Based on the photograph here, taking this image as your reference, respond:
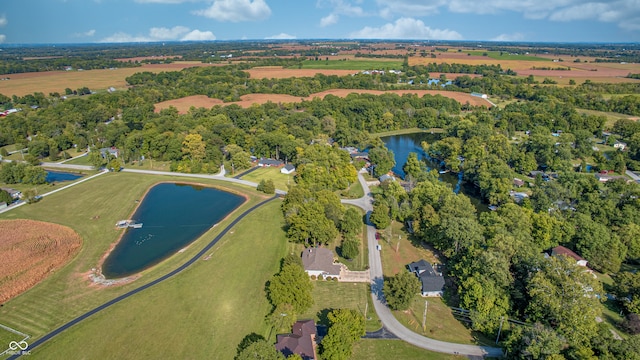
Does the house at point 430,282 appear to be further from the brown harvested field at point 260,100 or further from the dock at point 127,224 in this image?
the brown harvested field at point 260,100

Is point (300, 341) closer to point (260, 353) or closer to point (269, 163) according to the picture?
point (260, 353)

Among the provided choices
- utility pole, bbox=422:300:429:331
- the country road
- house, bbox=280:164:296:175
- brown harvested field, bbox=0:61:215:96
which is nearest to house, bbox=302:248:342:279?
the country road

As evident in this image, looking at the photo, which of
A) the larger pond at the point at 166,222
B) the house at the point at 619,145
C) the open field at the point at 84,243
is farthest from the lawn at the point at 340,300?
the house at the point at 619,145

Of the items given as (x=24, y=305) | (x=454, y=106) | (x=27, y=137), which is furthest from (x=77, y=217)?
(x=454, y=106)

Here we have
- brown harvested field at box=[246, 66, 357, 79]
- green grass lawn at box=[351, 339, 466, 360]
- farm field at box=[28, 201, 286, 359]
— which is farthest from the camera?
brown harvested field at box=[246, 66, 357, 79]

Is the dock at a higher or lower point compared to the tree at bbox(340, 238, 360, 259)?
lower

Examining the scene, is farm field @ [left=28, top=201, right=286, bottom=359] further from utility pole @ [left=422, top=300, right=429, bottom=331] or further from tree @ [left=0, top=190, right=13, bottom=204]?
tree @ [left=0, top=190, right=13, bottom=204]

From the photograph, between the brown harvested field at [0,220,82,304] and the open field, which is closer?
the open field
